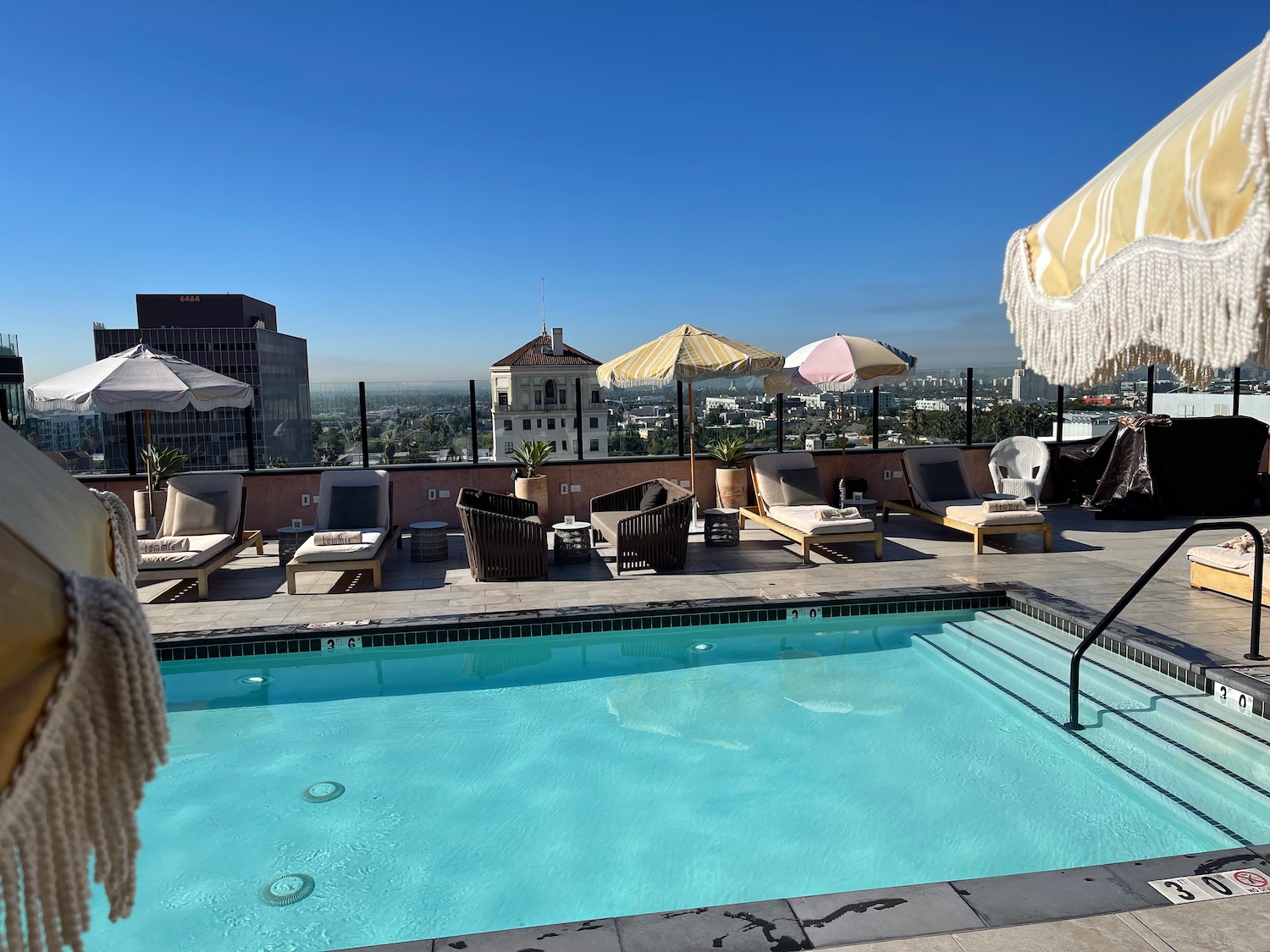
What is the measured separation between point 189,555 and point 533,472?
14.5 feet

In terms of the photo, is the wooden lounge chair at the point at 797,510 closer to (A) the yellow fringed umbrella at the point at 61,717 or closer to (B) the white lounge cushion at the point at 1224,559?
(B) the white lounge cushion at the point at 1224,559

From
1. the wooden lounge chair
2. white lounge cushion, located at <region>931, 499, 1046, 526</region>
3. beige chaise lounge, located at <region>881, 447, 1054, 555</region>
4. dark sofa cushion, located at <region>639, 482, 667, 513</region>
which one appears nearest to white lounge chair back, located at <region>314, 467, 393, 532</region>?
dark sofa cushion, located at <region>639, 482, 667, 513</region>

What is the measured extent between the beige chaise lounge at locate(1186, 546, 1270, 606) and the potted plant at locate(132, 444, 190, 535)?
10.8m

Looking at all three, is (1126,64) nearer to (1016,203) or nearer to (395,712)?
(1016,203)

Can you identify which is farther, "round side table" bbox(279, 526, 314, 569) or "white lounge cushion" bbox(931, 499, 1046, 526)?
"white lounge cushion" bbox(931, 499, 1046, 526)

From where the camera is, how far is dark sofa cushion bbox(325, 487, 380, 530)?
950 centimetres

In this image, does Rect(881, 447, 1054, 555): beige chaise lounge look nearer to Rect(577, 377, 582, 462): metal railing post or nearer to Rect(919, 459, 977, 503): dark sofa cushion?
Rect(919, 459, 977, 503): dark sofa cushion

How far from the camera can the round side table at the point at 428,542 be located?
9.50 meters

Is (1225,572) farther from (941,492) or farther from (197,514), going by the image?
(197,514)

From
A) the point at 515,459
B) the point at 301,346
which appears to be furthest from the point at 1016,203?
the point at 301,346

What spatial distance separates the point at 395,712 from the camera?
5.90 meters

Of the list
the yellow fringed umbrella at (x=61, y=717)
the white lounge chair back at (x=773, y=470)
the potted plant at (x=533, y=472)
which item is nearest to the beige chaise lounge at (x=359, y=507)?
the potted plant at (x=533, y=472)

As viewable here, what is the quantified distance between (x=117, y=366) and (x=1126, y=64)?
14419mm

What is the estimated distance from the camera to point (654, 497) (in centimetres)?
988
